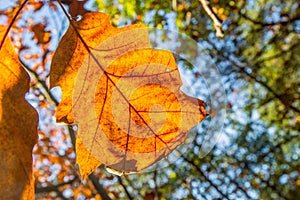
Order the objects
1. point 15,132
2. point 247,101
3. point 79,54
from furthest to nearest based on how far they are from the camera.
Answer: point 247,101, point 79,54, point 15,132

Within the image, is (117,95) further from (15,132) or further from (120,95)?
(15,132)

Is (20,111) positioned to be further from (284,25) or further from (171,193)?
(284,25)

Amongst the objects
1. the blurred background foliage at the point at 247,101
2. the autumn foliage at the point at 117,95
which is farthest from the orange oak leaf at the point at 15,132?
the blurred background foliage at the point at 247,101

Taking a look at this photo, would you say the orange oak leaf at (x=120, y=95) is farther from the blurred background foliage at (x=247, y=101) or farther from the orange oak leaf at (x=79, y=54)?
the blurred background foliage at (x=247, y=101)

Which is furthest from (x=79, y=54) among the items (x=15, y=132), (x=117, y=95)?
(x=15, y=132)

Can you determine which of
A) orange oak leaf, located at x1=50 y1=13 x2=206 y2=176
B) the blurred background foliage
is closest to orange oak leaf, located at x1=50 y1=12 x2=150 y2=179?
orange oak leaf, located at x1=50 y1=13 x2=206 y2=176
